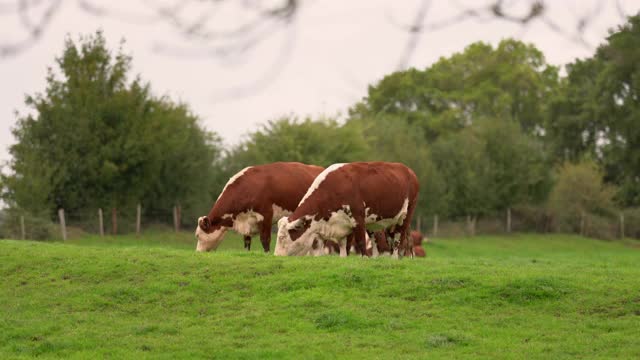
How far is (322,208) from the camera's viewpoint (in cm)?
1791

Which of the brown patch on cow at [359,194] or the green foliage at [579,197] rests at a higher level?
the green foliage at [579,197]

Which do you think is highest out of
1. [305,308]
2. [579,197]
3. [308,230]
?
[579,197]

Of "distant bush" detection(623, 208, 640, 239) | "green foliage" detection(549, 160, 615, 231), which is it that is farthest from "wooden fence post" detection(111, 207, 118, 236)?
"distant bush" detection(623, 208, 640, 239)

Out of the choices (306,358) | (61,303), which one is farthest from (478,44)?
(61,303)

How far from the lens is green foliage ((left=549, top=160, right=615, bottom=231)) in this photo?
53562 millimetres

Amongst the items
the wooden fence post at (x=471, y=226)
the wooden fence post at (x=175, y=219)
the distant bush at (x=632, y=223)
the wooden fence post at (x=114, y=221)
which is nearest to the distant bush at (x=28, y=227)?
the wooden fence post at (x=114, y=221)

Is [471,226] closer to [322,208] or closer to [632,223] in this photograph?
[632,223]

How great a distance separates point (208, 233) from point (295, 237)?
2.97 meters

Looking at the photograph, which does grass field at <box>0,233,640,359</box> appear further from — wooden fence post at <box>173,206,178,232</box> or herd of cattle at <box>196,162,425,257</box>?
wooden fence post at <box>173,206,178,232</box>

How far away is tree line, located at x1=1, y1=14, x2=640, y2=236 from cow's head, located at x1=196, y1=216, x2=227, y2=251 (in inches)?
329

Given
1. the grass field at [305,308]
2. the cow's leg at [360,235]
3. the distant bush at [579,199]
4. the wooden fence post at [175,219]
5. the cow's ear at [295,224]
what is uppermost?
the distant bush at [579,199]

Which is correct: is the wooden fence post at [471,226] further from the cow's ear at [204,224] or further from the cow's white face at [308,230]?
the cow's white face at [308,230]

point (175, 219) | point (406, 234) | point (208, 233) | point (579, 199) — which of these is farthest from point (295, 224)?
point (579, 199)

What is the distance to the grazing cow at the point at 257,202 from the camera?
1988 cm
